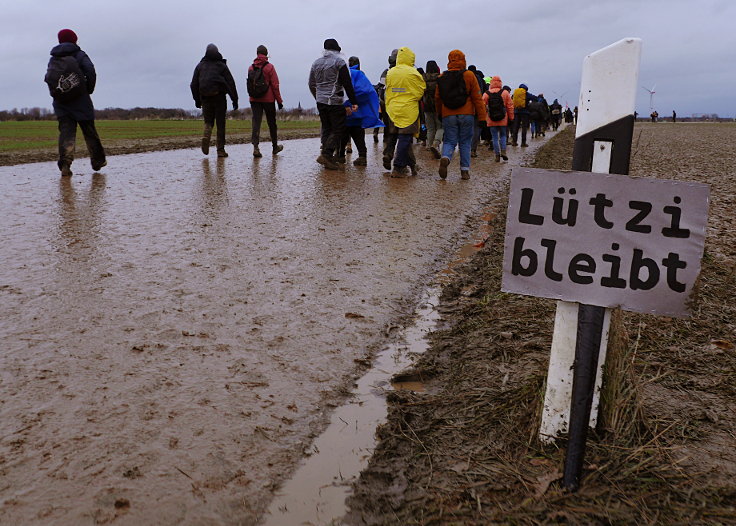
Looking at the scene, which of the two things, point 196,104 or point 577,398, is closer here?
point 577,398

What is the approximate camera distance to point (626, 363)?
2650mm

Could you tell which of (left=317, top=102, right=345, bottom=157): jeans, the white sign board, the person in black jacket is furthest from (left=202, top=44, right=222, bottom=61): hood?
the white sign board

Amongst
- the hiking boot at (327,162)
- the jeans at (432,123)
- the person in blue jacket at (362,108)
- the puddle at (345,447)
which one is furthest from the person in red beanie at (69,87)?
the puddle at (345,447)

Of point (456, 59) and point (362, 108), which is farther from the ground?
point (456, 59)

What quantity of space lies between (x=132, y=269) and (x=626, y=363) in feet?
12.2

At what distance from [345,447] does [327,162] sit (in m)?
9.85

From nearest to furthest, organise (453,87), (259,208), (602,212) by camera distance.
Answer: (602,212) → (259,208) → (453,87)

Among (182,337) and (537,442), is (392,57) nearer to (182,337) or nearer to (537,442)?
(182,337)

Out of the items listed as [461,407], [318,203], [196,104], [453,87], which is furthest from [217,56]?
[461,407]

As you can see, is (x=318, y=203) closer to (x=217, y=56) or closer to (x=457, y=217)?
(x=457, y=217)

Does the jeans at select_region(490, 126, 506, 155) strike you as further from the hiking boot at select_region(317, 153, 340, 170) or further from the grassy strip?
the grassy strip

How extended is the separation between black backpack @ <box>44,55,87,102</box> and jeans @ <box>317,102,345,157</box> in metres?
3.91

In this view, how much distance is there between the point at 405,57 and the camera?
1074cm

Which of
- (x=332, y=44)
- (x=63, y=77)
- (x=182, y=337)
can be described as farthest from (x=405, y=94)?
(x=182, y=337)
